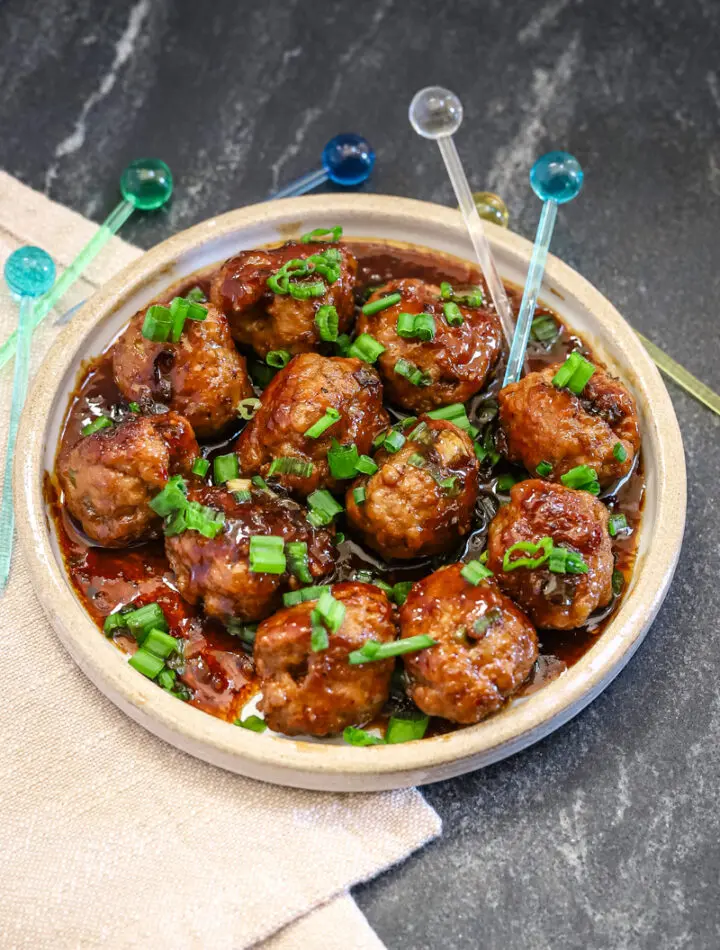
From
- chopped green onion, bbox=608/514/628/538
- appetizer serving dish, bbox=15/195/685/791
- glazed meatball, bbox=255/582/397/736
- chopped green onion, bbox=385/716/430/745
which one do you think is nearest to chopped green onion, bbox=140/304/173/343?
appetizer serving dish, bbox=15/195/685/791

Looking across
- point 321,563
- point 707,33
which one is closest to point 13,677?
point 321,563

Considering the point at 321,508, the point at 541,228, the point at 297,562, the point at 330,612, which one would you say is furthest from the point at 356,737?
the point at 541,228

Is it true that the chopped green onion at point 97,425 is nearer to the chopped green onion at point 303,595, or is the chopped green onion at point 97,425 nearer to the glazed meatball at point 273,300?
the glazed meatball at point 273,300

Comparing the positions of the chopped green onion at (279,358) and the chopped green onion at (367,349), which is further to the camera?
the chopped green onion at (279,358)

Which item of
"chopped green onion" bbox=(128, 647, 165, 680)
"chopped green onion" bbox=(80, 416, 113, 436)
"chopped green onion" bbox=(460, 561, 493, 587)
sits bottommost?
"chopped green onion" bbox=(128, 647, 165, 680)

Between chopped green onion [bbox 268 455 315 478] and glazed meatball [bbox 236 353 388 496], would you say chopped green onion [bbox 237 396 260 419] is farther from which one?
chopped green onion [bbox 268 455 315 478]

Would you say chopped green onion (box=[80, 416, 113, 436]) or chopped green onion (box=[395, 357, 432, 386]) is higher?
chopped green onion (box=[395, 357, 432, 386])

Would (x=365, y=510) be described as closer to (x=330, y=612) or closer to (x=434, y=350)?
(x=330, y=612)

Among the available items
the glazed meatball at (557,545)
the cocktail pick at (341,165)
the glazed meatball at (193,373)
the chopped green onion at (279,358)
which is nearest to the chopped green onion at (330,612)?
the glazed meatball at (557,545)
